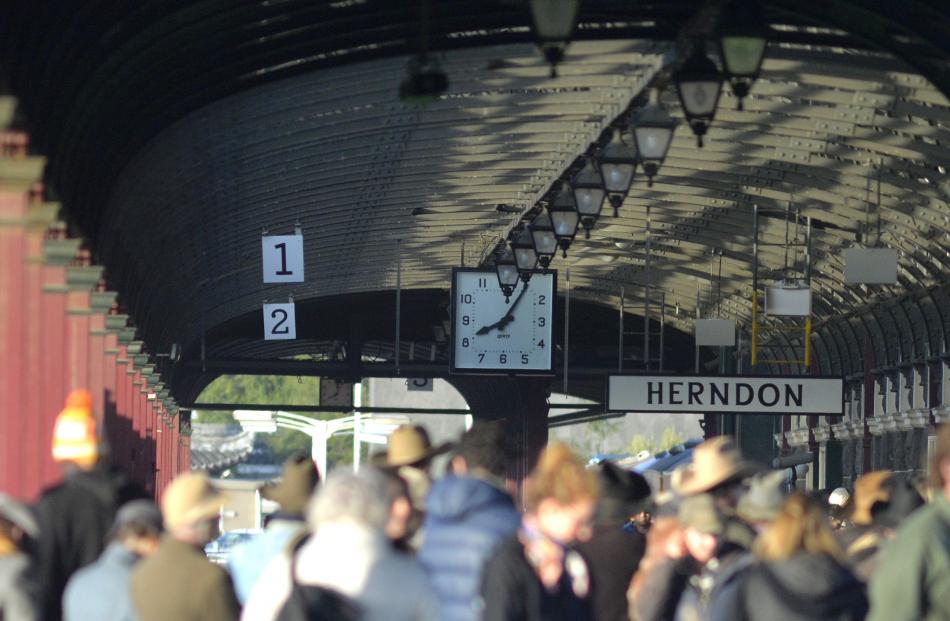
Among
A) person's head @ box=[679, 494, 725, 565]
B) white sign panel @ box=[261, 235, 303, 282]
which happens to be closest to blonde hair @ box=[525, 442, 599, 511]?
person's head @ box=[679, 494, 725, 565]

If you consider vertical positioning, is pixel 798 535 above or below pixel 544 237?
below

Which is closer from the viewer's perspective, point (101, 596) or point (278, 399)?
point (101, 596)

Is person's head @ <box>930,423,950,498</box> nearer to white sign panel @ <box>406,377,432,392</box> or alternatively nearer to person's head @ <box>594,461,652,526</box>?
person's head @ <box>594,461,652,526</box>

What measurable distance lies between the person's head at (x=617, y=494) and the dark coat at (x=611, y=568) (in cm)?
10

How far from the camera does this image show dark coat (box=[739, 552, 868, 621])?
9.69 meters

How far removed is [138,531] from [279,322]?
28085 millimetres

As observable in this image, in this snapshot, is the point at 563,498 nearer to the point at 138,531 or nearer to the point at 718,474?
the point at 138,531

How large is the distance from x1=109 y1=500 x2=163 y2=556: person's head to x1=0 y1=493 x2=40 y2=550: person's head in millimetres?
596

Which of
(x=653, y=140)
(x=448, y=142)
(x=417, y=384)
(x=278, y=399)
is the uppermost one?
(x=448, y=142)

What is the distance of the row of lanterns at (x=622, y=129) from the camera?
13.7 m

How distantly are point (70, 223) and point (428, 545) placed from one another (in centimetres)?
1063

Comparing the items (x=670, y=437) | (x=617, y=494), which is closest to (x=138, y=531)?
(x=617, y=494)

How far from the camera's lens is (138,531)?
1031 centimetres

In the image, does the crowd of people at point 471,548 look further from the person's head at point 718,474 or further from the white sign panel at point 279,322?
the white sign panel at point 279,322
